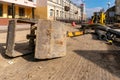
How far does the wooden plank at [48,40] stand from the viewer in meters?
8.95

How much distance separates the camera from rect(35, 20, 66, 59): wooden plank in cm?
895

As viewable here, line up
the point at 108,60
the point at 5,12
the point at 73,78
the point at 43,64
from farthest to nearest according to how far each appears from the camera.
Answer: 1. the point at 5,12
2. the point at 108,60
3. the point at 43,64
4. the point at 73,78

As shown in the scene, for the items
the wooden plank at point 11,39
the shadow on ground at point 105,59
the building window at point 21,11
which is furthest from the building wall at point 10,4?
the shadow on ground at point 105,59

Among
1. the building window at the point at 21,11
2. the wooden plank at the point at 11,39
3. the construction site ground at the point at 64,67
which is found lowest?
the construction site ground at the point at 64,67

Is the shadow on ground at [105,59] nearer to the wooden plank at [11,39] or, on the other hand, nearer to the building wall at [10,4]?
the wooden plank at [11,39]

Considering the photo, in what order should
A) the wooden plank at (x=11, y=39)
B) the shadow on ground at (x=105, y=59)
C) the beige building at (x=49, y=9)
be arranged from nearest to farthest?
1. the shadow on ground at (x=105, y=59)
2. the wooden plank at (x=11, y=39)
3. the beige building at (x=49, y=9)

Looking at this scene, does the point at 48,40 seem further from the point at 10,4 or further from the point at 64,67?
the point at 10,4

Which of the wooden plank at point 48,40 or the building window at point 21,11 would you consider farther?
the building window at point 21,11

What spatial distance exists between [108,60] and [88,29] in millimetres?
11624

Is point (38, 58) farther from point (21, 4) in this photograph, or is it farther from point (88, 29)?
point (21, 4)

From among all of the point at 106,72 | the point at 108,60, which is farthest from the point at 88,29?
the point at 106,72

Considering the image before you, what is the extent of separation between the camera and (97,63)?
28.8ft

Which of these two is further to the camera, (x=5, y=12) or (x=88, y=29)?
(x=5, y=12)

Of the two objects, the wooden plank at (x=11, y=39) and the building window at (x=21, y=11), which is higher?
the building window at (x=21, y=11)
